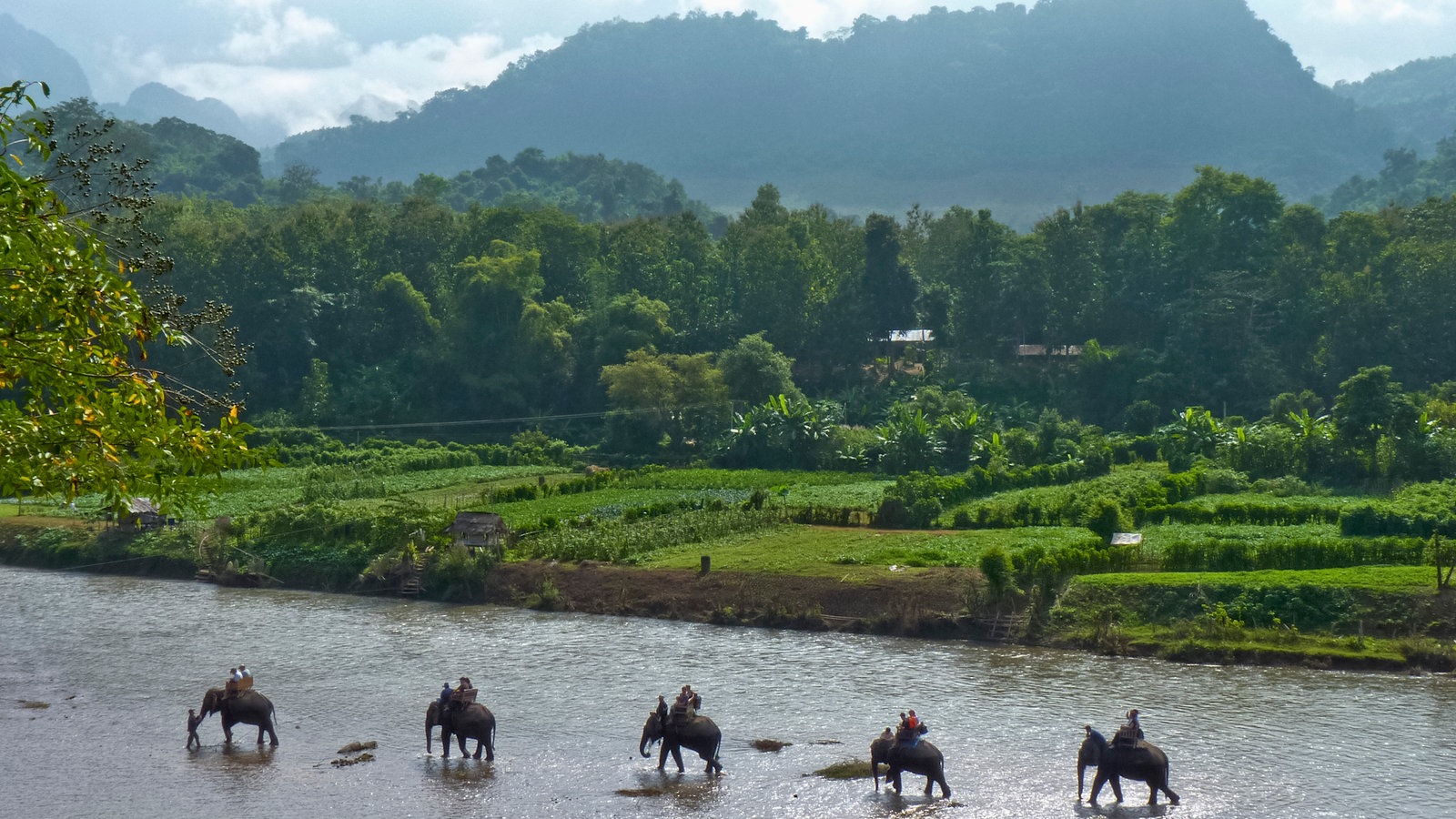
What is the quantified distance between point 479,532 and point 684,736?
20913 millimetres

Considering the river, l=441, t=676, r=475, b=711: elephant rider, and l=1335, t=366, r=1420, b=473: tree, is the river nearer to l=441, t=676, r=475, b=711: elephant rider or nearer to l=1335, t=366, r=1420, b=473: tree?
l=441, t=676, r=475, b=711: elephant rider

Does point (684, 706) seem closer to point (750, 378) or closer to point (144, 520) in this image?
point (144, 520)

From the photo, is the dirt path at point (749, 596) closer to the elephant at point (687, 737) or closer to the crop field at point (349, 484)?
the elephant at point (687, 737)

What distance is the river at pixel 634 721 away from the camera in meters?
22.1

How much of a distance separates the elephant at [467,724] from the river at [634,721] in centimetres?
35

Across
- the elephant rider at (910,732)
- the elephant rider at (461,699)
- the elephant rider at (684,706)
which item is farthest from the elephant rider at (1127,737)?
the elephant rider at (461,699)

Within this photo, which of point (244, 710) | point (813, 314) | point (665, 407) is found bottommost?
point (244, 710)

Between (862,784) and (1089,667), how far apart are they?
1023 centimetres

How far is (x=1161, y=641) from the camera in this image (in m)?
32.0

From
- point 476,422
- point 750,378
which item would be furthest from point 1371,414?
point 476,422

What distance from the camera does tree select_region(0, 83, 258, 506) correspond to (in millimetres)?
11953

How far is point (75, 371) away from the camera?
497 inches

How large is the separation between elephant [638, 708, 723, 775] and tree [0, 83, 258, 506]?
37.8ft

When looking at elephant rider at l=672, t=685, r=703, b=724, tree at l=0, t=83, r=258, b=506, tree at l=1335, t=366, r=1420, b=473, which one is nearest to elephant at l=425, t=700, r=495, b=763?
elephant rider at l=672, t=685, r=703, b=724
